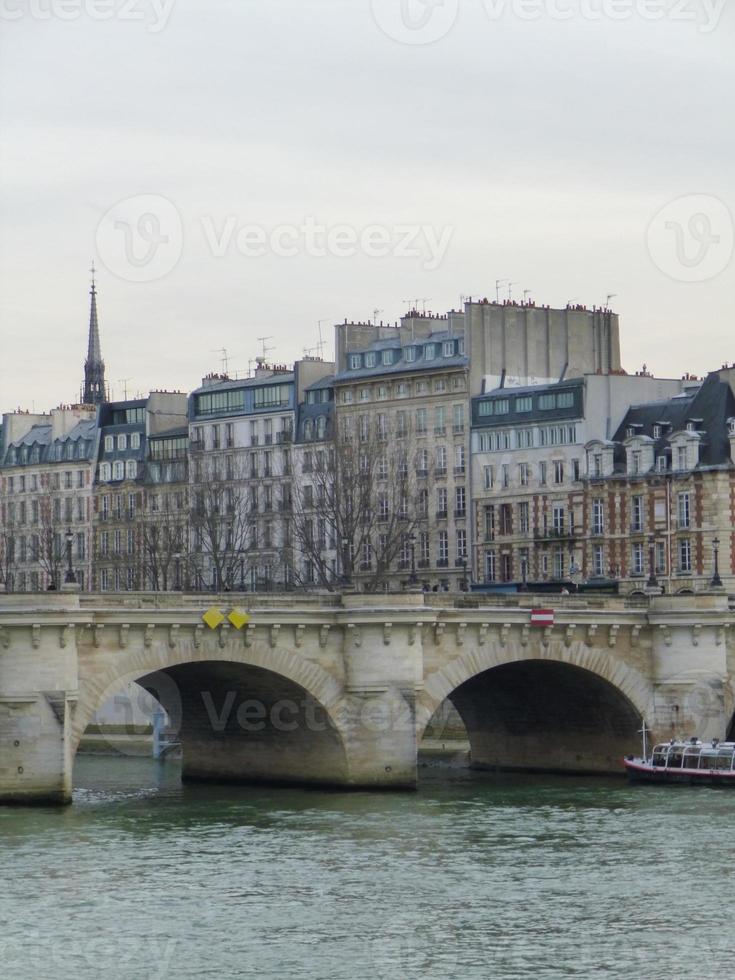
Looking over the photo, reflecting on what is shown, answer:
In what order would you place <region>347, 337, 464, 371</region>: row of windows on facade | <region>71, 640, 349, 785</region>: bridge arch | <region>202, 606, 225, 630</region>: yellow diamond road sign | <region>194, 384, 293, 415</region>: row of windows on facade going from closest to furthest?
<region>71, 640, 349, 785</region>: bridge arch → <region>202, 606, 225, 630</region>: yellow diamond road sign → <region>347, 337, 464, 371</region>: row of windows on facade → <region>194, 384, 293, 415</region>: row of windows on facade

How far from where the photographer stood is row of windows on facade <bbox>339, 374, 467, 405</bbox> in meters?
116

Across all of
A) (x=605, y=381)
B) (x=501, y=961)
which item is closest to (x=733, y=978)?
(x=501, y=961)

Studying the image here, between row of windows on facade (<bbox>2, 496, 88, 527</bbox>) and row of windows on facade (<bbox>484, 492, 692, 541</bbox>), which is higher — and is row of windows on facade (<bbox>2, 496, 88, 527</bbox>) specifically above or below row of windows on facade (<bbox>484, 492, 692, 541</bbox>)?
above

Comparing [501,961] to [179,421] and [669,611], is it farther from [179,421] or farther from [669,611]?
[179,421]

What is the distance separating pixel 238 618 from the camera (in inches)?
2795

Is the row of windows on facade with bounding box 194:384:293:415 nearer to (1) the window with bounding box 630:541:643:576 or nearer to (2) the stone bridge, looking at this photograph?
(1) the window with bounding box 630:541:643:576

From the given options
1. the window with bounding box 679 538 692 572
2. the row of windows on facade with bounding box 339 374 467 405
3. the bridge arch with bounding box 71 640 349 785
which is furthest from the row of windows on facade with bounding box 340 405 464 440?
the bridge arch with bounding box 71 640 349 785

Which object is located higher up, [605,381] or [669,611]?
[605,381]

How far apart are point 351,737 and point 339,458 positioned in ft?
130

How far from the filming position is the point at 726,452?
10362 centimetres

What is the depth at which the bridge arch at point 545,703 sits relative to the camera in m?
76.8

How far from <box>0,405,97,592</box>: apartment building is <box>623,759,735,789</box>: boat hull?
2214 inches

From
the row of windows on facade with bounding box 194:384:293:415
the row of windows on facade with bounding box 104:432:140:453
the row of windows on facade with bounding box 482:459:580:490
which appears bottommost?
the row of windows on facade with bounding box 482:459:580:490

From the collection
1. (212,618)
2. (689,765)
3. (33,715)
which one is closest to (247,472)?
(689,765)
